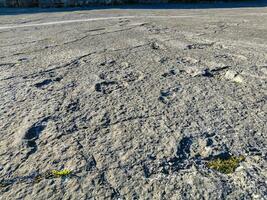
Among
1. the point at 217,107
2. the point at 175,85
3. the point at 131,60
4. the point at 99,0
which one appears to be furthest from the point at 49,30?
the point at 99,0

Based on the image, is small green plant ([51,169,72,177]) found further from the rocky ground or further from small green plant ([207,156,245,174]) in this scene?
small green plant ([207,156,245,174])

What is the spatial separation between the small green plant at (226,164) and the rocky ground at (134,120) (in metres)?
0.02

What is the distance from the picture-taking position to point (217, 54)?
321 centimetres

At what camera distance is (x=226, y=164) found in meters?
1.52

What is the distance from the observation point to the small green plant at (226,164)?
1487 mm

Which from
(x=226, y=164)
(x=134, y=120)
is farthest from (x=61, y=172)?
(x=226, y=164)

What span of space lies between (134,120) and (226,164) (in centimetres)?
61

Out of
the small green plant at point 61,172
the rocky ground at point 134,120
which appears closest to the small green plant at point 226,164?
the rocky ground at point 134,120

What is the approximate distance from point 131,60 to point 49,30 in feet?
8.06

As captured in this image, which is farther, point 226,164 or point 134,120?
point 134,120

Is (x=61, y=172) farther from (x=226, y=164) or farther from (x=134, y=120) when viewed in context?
(x=226, y=164)

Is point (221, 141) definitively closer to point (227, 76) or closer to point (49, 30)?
point (227, 76)

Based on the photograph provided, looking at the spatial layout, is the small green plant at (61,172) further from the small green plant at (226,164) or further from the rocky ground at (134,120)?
the small green plant at (226,164)

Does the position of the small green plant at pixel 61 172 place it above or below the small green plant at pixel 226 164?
below
